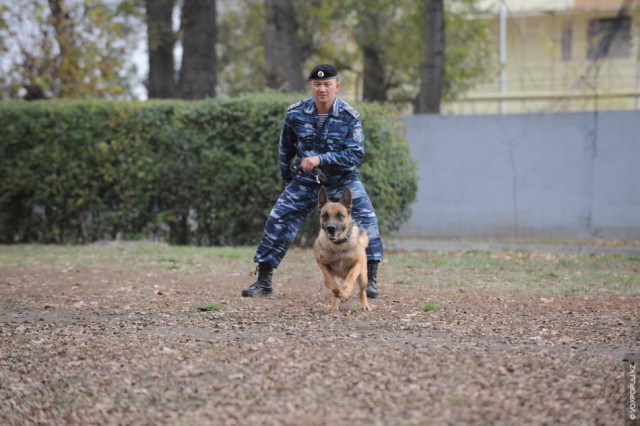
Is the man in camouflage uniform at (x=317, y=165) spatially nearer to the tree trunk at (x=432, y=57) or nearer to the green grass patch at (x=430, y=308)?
the green grass patch at (x=430, y=308)

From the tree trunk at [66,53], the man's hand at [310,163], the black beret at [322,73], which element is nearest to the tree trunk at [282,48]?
the tree trunk at [66,53]

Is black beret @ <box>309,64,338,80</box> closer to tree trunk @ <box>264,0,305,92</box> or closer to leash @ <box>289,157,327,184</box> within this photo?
leash @ <box>289,157,327,184</box>

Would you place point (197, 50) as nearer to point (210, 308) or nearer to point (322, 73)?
point (322, 73)

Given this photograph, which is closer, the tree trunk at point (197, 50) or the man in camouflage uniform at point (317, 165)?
the man in camouflage uniform at point (317, 165)

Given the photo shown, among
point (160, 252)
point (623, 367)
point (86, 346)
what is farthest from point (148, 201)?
point (623, 367)

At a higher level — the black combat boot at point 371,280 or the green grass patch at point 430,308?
the black combat boot at point 371,280

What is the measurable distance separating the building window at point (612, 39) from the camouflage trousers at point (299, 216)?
18798mm

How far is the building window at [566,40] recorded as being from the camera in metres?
30.8

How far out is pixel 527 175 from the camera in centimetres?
1908

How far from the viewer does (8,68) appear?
920 inches

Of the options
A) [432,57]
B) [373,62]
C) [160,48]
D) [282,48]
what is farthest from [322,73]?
[373,62]

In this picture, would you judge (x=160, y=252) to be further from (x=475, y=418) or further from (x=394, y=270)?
(x=475, y=418)

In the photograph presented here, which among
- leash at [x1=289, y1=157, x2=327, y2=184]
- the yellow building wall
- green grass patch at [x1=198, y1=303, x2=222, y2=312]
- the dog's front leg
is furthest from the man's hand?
the yellow building wall

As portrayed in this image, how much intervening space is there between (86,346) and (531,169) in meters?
13.8
